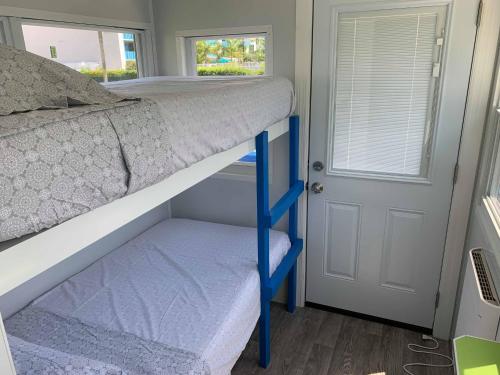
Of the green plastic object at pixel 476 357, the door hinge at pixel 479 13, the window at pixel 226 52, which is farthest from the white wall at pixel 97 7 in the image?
the green plastic object at pixel 476 357

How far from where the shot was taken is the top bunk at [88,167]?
2.23 ft

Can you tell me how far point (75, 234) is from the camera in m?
0.81

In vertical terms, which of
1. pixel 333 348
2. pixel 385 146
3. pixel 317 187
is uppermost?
pixel 385 146

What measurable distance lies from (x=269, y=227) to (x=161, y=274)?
62 centimetres

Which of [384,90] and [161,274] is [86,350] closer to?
[161,274]

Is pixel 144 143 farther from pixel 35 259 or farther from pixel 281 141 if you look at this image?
pixel 281 141

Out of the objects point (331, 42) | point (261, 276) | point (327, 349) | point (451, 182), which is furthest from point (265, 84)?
point (327, 349)

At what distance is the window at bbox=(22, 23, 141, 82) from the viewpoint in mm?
1949

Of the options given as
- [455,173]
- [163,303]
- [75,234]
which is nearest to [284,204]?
[163,303]

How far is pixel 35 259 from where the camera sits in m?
0.73

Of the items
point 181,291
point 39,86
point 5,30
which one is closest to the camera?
point 39,86

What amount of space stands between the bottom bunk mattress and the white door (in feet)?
1.50

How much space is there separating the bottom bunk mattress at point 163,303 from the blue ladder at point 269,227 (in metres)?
0.06

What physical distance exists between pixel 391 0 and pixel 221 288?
1653mm
